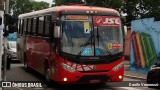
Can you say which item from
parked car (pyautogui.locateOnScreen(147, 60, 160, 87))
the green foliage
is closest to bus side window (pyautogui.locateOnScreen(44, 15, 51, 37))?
parked car (pyautogui.locateOnScreen(147, 60, 160, 87))

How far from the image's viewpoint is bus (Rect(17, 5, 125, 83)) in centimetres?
1295

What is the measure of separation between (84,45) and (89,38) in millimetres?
342

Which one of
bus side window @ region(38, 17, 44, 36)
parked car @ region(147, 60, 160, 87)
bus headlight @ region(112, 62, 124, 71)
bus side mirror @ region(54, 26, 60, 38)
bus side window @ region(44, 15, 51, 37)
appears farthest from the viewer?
bus side window @ region(38, 17, 44, 36)

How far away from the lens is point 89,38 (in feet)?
43.4

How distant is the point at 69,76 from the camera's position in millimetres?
12898

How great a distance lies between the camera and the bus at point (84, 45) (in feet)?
42.5

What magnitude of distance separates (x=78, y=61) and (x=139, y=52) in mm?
10761

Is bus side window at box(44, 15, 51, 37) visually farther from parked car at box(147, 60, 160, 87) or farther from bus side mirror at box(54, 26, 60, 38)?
parked car at box(147, 60, 160, 87)

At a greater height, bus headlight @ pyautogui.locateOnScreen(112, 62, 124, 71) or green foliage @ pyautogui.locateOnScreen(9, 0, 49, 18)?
green foliage @ pyautogui.locateOnScreen(9, 0, 49, 18)

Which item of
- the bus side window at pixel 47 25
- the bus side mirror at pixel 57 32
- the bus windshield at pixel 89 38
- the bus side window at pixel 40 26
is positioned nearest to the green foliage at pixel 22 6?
the bus side window at pixel 40 26

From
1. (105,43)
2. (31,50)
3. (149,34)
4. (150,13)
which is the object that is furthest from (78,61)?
(150,13)

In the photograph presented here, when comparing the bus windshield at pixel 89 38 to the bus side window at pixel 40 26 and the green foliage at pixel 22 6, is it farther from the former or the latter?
the green foliage at pixel 22 6

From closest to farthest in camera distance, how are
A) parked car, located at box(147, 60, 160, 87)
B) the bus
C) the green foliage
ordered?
1. the bus
2. parked car, located at box(147, 60, 160, 87)
3. the green foliage

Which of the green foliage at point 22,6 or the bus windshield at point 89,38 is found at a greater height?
the green foliage at point 22,6
